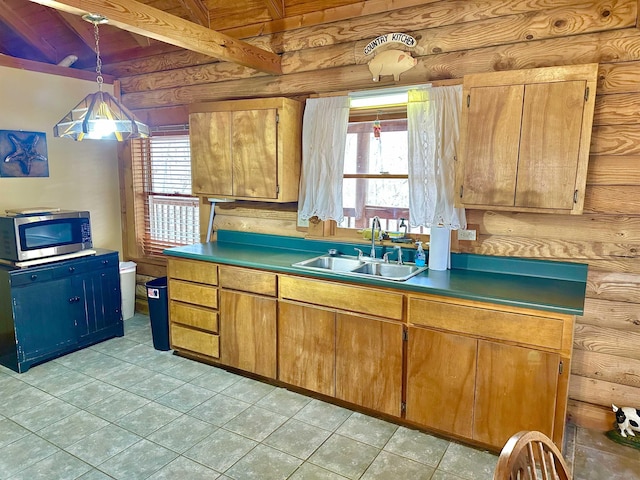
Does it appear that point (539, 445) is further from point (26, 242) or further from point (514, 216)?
point (26, 242)

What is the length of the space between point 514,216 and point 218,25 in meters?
2.90

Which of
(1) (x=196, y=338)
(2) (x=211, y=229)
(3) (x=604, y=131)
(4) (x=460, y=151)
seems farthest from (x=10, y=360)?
(3) (x=604, y=131)

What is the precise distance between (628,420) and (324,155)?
2.48 metres

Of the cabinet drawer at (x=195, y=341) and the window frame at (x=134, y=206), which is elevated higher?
the window frame at (x=134, y=206)

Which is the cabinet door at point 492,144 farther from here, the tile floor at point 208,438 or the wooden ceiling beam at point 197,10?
the wooden ceiling beam at point 197,10

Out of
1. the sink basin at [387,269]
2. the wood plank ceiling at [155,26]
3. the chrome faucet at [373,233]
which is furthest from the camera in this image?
the chrome faucet at [373,233]

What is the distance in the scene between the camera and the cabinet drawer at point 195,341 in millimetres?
3428

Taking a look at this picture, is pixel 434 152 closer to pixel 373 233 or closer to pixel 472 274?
pixel 373 233

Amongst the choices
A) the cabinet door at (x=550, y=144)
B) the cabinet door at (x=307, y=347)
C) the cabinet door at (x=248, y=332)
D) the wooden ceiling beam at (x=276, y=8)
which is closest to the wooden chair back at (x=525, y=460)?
the cabinet door at (x=550, y=144)

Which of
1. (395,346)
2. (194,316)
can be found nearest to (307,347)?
(395,346)

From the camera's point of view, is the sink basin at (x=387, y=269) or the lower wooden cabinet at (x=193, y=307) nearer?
the sink basin at (x=387, y=269)

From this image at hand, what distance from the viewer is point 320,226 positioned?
347 cm

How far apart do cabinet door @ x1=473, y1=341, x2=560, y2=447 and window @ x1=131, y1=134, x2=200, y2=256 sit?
2978 millimetres

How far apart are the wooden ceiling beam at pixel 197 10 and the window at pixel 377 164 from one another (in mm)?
1658
